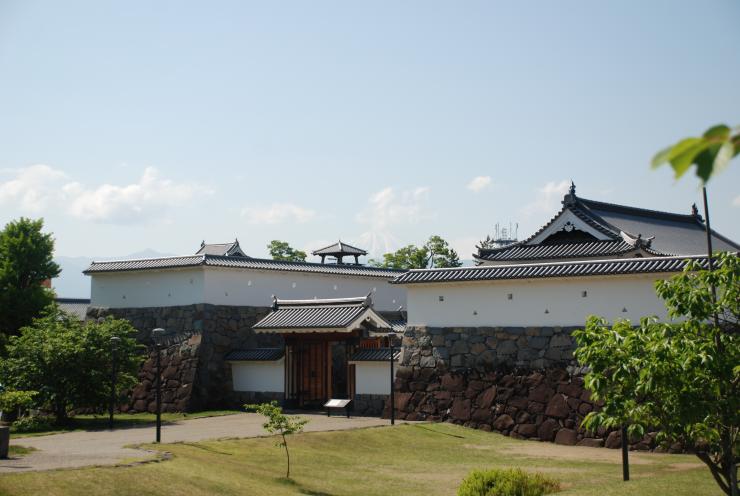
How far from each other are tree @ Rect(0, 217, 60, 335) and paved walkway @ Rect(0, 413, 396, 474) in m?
8.52

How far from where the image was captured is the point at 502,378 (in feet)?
75.5

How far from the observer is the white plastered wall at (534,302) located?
21.0 metres

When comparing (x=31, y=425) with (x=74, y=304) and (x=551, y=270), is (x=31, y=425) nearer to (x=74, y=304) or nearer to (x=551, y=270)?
(x=551, y=270)

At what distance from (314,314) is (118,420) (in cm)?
683

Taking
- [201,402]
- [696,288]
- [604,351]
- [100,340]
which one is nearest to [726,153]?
[604,351]

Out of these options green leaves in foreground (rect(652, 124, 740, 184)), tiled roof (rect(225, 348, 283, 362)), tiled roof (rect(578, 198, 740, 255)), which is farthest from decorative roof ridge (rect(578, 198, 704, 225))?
green leaves in foreground (rect(652, 124, 740, 184))

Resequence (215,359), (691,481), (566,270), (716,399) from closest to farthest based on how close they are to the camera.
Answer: (716,399) < (691,481) < (566,270) < (215,359)

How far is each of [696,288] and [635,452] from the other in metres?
10.2

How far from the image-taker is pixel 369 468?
57.3 ft

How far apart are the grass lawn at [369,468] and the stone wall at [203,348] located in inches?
313

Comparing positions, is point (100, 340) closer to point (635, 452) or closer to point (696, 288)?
point (635, 452)

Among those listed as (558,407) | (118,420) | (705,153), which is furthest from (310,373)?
(705,153)

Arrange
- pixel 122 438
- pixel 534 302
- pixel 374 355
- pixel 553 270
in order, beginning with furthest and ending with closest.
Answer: pixel 374 355 → pixel 534 302 → pixel 553 270 → pixel 122 438

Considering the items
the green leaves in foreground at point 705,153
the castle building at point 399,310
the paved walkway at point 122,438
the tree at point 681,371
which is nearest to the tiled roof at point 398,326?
the castle building at point 399,310
